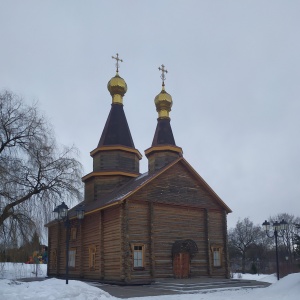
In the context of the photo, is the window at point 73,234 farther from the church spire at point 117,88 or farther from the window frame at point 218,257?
the church spire at point 117,88

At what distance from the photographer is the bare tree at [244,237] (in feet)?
209

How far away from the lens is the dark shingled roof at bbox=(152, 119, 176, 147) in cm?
2888

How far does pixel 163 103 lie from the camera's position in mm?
30016

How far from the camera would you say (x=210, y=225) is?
81.3ft

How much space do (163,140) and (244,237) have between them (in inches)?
1717

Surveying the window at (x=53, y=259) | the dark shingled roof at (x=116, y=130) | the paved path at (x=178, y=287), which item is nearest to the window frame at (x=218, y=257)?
the paved path at (x=178, y=287)

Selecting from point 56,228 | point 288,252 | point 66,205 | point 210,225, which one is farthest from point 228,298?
point 288,252

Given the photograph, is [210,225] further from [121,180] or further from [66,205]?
[66,205]

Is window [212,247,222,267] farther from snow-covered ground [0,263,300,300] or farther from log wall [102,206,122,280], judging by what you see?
snow-covered ground [0,263,300,300]

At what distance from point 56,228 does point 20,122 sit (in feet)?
52.3

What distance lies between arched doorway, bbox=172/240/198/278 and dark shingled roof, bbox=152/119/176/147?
874 cm

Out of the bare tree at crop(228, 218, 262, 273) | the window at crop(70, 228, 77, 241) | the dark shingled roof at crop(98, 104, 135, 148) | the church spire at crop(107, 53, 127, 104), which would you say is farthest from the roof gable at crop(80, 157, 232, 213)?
the bare tree at crop(228, 218, 262, 273)

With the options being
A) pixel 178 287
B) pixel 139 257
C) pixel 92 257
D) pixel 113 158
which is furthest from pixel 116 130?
pixel 178 287

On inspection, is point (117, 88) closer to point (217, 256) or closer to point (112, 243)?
point (112, 243)
